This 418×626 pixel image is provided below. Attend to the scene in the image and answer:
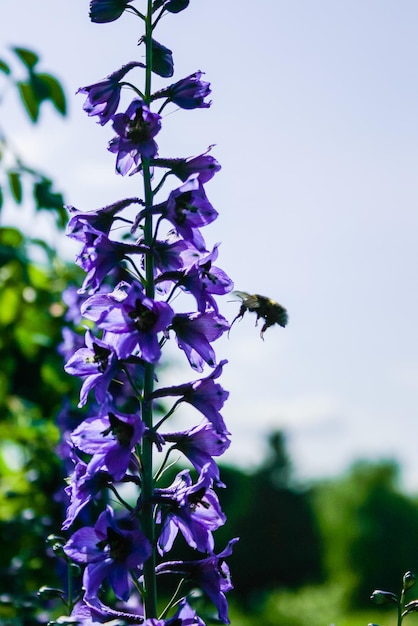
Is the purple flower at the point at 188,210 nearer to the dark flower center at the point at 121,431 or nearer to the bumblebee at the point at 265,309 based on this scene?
the dark flower center at the point at 121,431

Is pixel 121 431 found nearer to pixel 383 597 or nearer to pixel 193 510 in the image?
pixel 193 510

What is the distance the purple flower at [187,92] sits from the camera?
3523 millimetres

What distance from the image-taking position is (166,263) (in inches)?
134

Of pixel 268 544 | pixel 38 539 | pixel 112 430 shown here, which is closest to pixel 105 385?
pixel 112 430

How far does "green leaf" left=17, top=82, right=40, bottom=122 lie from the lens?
6000 mm

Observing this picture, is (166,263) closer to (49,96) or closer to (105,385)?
(105,385)

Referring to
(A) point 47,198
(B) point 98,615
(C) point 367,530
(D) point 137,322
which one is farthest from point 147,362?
(C) point 367,530

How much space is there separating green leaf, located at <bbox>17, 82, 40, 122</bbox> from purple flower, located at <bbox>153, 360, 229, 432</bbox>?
3142 mm

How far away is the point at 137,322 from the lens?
10.2 feet

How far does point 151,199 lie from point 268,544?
72.8m

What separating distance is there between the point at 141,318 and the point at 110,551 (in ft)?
2.44

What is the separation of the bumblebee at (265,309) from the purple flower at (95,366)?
1.09 m

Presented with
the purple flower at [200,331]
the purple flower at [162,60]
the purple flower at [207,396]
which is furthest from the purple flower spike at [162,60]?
the purple flower at [207,396]

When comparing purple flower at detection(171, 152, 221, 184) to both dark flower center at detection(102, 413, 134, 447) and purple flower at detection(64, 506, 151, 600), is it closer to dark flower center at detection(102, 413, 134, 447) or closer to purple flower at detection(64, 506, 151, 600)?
dark flower center at detection(102, 413, 134, 447)
